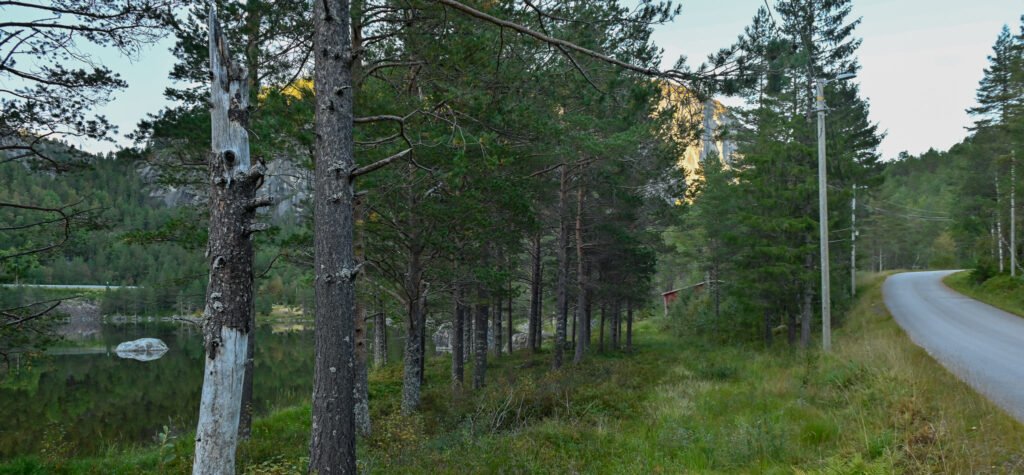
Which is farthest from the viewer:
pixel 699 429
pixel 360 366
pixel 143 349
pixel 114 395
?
pixel 143 349

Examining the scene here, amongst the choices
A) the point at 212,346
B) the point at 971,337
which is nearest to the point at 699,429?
the point at 212,346

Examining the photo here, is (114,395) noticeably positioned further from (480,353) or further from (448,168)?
(448,168)

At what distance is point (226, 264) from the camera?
165 inches

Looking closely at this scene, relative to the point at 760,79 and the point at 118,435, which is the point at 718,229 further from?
the point at 118,435

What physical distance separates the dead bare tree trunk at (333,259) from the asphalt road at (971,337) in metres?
8.36

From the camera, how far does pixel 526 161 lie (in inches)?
521

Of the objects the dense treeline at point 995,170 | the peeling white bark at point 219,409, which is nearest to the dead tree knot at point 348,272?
the peeling white bark at point 219,409

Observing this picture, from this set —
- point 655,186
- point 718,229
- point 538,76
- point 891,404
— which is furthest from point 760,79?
point 718,229

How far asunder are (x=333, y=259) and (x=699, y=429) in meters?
6.24

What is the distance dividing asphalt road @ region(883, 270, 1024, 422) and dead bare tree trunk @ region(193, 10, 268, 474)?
9219mm

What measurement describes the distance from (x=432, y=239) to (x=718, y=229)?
1735 cm

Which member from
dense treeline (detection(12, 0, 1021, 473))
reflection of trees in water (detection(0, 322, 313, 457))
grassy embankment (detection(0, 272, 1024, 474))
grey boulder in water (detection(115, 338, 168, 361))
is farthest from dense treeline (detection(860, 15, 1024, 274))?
grey boulder in water (detection(115, 338, 168, 361))

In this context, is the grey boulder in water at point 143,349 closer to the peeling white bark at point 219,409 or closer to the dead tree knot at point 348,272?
the peeling white bark at point 219,409

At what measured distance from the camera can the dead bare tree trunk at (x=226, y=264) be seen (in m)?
4.05
